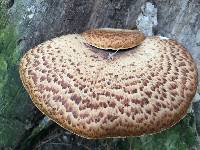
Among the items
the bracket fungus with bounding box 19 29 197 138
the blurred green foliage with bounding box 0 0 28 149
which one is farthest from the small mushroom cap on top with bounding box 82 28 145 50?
the blurred green foliage with bounding box 0 0 28 149

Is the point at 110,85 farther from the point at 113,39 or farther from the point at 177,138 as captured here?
the point at 177,138

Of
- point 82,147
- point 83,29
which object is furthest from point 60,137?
point 83,29

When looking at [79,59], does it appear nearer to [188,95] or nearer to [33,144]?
[188,95]

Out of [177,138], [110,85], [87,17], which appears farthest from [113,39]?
[177,138]

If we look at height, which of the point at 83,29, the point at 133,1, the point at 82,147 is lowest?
the point at 82,147

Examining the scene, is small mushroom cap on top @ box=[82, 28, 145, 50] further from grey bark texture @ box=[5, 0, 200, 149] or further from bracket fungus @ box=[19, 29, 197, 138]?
grey bark texture @ box=[5, 0, 200, 149]

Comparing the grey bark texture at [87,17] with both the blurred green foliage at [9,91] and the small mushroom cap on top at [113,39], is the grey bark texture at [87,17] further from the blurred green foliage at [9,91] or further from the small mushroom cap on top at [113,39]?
the small mushroom cap on top at [113,39]
